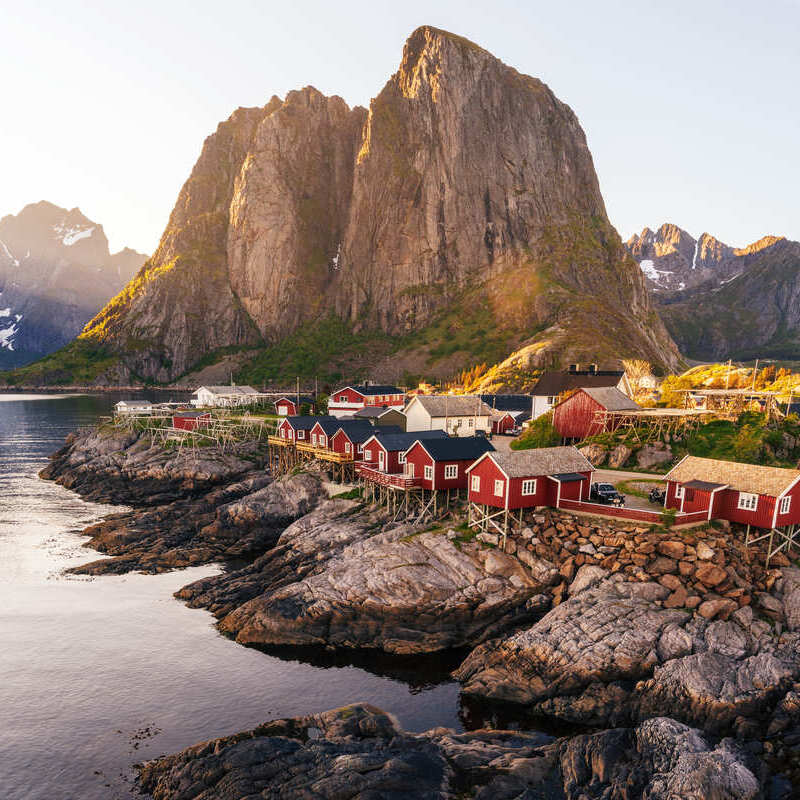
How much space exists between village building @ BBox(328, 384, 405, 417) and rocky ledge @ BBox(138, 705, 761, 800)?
2689 inches

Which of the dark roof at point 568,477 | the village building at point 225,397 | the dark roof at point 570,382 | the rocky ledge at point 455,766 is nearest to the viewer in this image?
the rocky ledge at point 455,766

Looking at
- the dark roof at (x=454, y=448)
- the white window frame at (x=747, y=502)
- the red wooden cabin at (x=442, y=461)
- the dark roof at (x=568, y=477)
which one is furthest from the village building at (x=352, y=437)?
the white window frame at (x=747, y=502)

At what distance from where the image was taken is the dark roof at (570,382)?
77.8m

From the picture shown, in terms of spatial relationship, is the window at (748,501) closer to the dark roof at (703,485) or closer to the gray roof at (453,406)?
the dark roof at (703,485)

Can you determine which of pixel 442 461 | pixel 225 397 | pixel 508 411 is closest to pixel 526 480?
pixel 442 461

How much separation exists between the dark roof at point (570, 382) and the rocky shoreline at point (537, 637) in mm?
39062

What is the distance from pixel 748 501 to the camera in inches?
1405

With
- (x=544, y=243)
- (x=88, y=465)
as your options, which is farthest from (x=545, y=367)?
(x=88, y=465)

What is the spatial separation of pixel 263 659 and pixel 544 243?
17464 centimetres

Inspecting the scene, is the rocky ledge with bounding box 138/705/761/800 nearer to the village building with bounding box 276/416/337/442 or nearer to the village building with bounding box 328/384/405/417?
the village building with bounding box 276/416/337/442

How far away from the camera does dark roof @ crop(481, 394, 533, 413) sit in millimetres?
85938

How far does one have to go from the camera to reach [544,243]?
7279 inches

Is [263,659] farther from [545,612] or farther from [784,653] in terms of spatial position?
[784,653]

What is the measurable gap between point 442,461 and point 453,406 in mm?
25692
